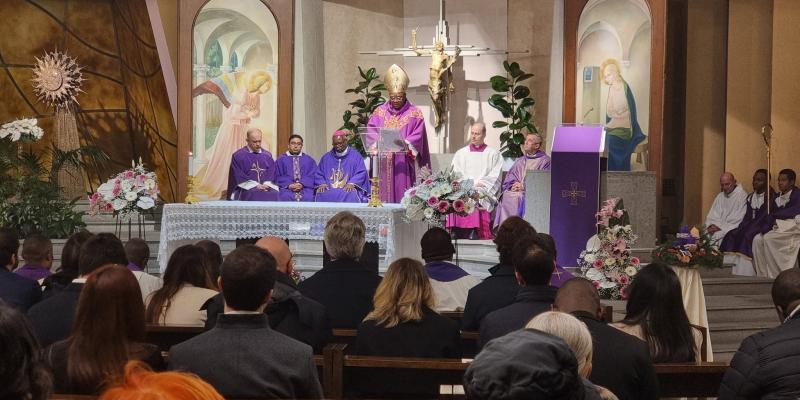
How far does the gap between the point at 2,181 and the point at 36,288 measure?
19.6 ft

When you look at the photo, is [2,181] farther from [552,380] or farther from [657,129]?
[552,380]

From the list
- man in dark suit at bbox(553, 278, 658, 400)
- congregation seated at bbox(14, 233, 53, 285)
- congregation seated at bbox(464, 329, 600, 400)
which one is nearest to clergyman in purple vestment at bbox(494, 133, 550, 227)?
congregation seated at bbox(14, 233, 53, 285)

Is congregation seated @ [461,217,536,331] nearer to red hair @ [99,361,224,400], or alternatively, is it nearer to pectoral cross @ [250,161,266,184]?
red hair @ [99,361,224,400]

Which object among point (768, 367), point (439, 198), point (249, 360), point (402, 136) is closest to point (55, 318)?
point (249, 360)

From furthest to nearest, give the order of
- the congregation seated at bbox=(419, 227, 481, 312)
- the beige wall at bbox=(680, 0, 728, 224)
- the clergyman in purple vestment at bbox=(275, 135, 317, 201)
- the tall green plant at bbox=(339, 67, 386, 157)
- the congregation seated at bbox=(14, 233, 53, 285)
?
the beige wall at bbox=(680, 0, 728, 224) → the tall green plant at bbox=(339, 67, 386, 157) → the clergyman in purple vestment at bbox=(275, 135, 317, 201) → the congregation seated at bbox=(14, 233, 53, 285) → the congregation seated at bbox=(419, 227, 481, 312)

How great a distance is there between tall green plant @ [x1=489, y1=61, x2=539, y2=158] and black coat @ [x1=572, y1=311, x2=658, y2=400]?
8.49 metres

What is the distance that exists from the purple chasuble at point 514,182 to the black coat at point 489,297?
600 cm

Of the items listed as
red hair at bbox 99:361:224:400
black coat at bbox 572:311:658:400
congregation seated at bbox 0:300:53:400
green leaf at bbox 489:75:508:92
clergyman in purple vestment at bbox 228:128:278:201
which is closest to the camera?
red hair at bbox 99:361:224:400

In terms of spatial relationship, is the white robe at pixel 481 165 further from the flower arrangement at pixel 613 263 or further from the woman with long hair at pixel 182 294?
the woman with long hair at pixel 182 294

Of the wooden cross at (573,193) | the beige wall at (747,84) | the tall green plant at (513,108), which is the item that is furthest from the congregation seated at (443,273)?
the beige wall at (747,84)

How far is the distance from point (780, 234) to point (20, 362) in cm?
1060

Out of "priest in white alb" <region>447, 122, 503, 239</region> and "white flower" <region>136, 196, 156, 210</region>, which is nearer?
"white flower" <region>136, 196, 156, 210</region>

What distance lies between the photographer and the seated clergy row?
1099cm

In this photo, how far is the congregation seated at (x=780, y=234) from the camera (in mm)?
10953
